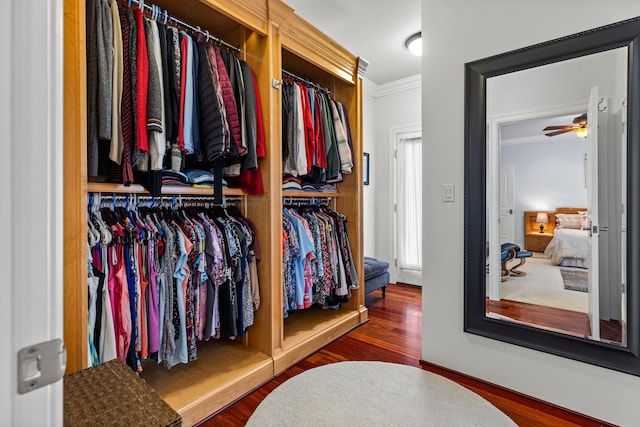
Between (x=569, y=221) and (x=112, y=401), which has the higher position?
(x=569, y=221)

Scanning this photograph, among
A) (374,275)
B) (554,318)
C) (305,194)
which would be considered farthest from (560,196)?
(374,275)

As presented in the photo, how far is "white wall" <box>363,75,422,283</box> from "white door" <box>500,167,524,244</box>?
2323 mm

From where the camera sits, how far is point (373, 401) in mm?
1773

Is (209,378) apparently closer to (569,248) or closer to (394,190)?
(569,248)

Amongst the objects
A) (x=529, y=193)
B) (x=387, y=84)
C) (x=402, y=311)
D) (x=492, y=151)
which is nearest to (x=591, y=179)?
(x=529, y=193)

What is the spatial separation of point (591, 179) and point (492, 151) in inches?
19.7

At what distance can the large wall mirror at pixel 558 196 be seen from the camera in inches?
62.5

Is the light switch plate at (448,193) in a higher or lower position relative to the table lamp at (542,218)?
higher

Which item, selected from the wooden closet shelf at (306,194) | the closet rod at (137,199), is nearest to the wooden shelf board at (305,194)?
the wooden closet shelf at (306,194)

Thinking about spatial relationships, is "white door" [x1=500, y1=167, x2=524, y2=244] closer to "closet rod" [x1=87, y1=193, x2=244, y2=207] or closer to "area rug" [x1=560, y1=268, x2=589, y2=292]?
"area rug" [x1=560, y1=268, x2=589, y2=292]

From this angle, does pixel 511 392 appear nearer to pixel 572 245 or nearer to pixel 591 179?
pixel 572 245

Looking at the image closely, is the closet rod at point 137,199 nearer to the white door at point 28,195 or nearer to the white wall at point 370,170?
the white door at point 28,195

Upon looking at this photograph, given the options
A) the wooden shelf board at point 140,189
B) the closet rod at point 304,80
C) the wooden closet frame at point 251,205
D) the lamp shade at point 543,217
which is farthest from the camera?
the closet rod at point 304,80

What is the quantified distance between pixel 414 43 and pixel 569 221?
2236 millimetres
